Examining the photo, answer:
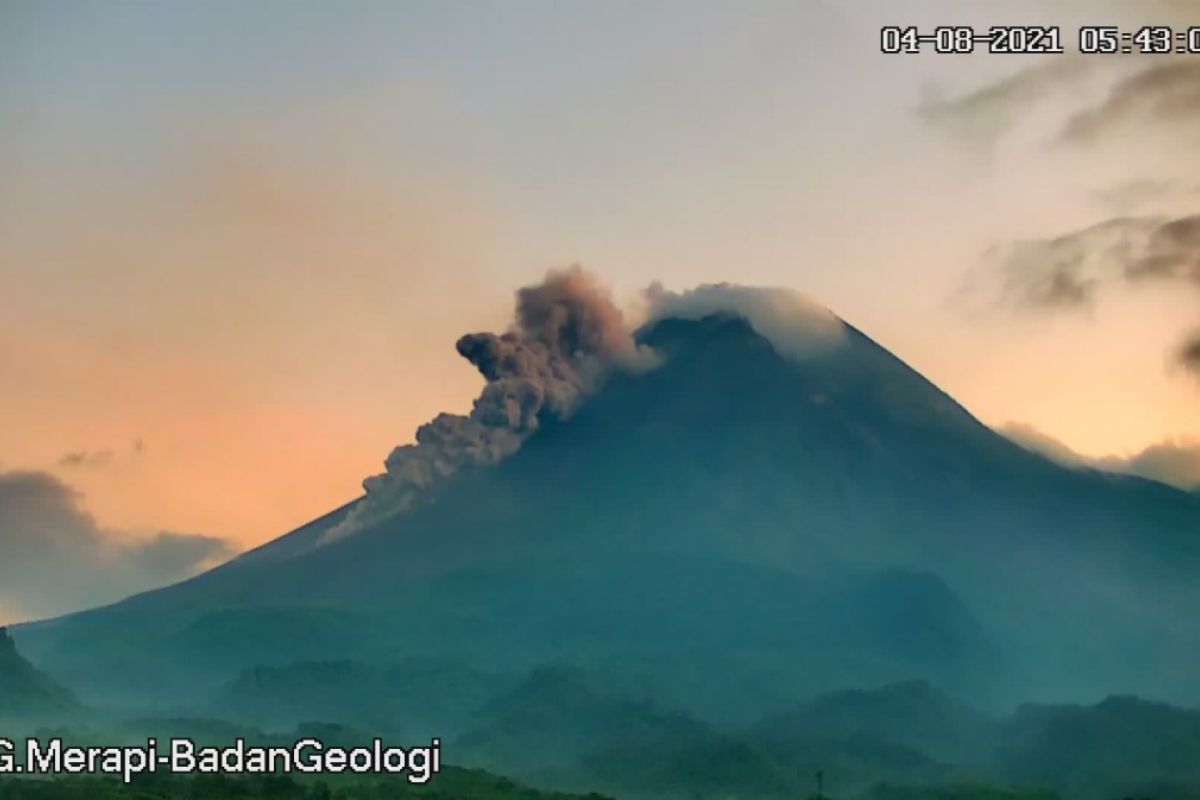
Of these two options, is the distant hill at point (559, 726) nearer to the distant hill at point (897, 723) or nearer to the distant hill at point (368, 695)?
Result: the distant hill at point (368, 695)

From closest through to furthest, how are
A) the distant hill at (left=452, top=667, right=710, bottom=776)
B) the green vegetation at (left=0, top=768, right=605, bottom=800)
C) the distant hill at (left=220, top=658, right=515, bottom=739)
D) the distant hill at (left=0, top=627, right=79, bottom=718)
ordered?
the green vegetation at (left=0, top=768, right=605, bottom=800) < the distant hill at (left=452, top=667, right=710, bottom=776) < the distant hill at (left=0, top=627, right=79, bottom=718) < the distant hill at (left=220, top=658, right=515, bottom=739)

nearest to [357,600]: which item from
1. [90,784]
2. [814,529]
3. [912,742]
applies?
[814,529]

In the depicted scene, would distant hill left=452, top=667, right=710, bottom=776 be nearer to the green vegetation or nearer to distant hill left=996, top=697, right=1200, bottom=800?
distant hill left=996, top=697, right=1200, bottom=800

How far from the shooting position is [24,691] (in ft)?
252

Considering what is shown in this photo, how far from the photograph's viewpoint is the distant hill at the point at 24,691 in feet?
248

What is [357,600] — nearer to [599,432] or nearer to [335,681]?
[335,681]

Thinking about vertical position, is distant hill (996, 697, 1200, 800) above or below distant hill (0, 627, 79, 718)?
below

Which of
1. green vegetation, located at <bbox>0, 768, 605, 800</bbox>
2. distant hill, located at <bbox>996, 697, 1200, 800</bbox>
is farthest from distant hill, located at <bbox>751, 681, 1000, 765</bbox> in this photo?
green vegetation, located at <bbox>0, 768, 605, 800</bbox>

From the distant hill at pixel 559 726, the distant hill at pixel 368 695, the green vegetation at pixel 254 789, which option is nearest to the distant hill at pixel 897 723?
the distant hill at pixel 559 726

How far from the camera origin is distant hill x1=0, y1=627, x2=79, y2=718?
75500mm

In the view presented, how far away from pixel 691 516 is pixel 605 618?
385 inches

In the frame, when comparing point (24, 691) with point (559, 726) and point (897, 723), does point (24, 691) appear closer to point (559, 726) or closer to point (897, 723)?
point (559, 726)

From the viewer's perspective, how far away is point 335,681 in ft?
271

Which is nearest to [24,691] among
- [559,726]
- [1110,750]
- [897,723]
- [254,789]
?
[559,726]
